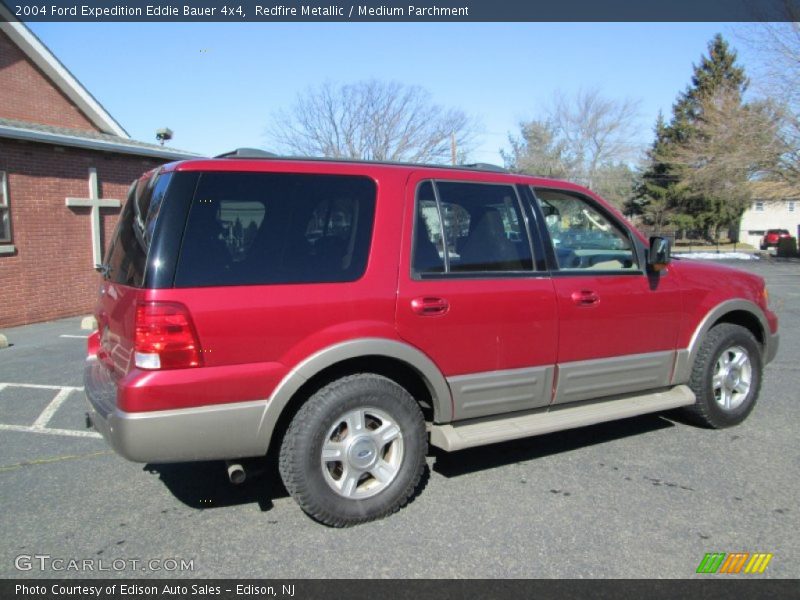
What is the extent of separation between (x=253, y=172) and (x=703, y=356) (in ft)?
11.2

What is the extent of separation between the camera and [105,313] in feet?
11.6

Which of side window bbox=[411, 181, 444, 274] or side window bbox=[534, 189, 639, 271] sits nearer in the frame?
side window bbox=[411, 181, 444, 274]

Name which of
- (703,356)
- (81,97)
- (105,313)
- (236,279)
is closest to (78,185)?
(81,97)

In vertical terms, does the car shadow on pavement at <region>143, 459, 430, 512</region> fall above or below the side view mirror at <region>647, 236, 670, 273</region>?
below

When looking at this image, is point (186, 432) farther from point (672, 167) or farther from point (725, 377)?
point (672, 167)

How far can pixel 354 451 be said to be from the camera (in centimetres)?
331

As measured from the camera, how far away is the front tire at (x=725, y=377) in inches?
181

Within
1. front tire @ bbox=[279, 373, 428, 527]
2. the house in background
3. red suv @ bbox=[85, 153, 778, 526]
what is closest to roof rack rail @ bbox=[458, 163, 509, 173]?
red suv @ bbox=[85, 153, 778, 526]

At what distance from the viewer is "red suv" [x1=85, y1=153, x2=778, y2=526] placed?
2992mm

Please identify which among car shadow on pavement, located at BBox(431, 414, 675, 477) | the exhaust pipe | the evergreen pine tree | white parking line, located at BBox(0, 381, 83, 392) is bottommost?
white parking line, located at BBox(0, 381, 83, 392)

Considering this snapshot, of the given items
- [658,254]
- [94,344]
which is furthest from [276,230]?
[658,254]

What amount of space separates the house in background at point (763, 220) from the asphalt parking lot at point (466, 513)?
57.9 metres

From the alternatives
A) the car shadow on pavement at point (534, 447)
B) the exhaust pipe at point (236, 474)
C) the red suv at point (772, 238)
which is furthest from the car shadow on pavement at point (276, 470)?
the red suv at point (772, 238)

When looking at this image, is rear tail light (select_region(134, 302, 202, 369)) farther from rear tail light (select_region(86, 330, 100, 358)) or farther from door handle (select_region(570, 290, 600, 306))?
door handle (select_region(570, 290, 600, 306))
